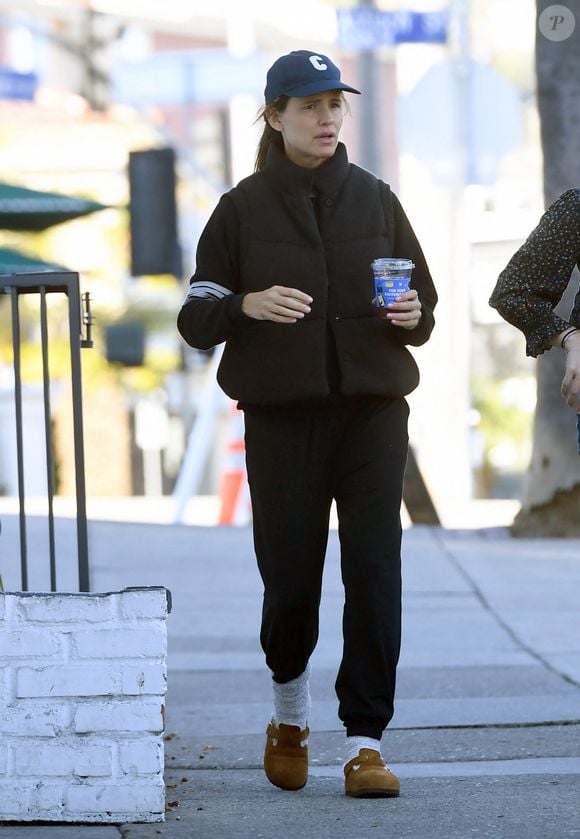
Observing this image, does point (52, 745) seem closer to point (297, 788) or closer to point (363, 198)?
point (297, 788)

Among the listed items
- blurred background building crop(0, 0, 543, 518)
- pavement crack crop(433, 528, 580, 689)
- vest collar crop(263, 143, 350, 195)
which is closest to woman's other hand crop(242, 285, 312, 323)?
vest collar crop(263, 143, 350, 195)

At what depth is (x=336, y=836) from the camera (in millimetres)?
3877

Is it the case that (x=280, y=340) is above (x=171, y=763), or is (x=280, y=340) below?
above

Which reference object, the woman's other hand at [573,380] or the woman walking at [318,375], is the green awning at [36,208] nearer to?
the woman walking at [318,375]

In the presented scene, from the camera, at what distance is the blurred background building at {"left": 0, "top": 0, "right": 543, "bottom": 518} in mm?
28938

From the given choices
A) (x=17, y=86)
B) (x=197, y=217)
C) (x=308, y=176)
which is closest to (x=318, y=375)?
(x=308, y=176)

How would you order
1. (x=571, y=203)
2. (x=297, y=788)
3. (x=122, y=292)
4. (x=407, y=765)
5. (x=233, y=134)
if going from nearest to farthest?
(x=571, y=203)
(x=297, y=788)
(x=407, y=765)
(x=122, y=292)
(x=233, y=134)

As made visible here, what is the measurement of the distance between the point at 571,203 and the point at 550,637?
145 inches

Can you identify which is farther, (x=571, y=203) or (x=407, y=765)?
(x=407, y=765)

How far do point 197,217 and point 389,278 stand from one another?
21403 mm

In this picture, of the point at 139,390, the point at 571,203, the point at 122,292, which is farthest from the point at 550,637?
the point at 139,390

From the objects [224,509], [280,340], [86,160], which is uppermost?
[86,160]

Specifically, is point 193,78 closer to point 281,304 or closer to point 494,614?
point 494,614

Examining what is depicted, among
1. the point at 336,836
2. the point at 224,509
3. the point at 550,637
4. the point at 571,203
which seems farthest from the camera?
the point at 224,509
